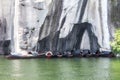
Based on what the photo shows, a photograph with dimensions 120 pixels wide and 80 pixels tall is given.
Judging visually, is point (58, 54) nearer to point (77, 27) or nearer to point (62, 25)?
point (62, 25)

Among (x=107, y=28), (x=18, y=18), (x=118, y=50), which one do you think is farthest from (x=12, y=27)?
(x=118, y=50)

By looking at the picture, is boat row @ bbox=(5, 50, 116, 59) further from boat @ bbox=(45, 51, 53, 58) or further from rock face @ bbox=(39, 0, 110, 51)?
rock face @ bbox=(39, 0, 110, 51)

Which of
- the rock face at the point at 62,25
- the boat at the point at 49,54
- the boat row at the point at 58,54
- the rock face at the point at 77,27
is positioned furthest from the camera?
the rock face at the point at 62,25

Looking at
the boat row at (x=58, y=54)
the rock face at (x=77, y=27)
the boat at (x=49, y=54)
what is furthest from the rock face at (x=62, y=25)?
the boat at (x=49, y=54)

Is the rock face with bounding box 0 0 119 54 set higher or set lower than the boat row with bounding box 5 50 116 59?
higher

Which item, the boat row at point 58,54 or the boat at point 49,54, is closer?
the boat row at point 58,54

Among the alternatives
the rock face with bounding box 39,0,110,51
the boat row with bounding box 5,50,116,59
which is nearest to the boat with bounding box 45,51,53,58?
the boat row with bounding box 5,50,116,59

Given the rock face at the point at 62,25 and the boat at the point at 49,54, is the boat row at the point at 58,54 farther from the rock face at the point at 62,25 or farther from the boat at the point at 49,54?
the rock face at the point at 62,25

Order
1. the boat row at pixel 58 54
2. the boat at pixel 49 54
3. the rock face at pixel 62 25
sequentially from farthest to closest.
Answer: the rock face at pixel 62 25, the boat at pixel 49 54, the boat row at pixel 58 54

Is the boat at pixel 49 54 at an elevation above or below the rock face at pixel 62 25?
below

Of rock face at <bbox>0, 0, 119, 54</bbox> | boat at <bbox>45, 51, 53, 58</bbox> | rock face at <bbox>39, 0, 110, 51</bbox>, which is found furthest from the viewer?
rock face at <bbox>0, 0, 119, 54</bbox>
